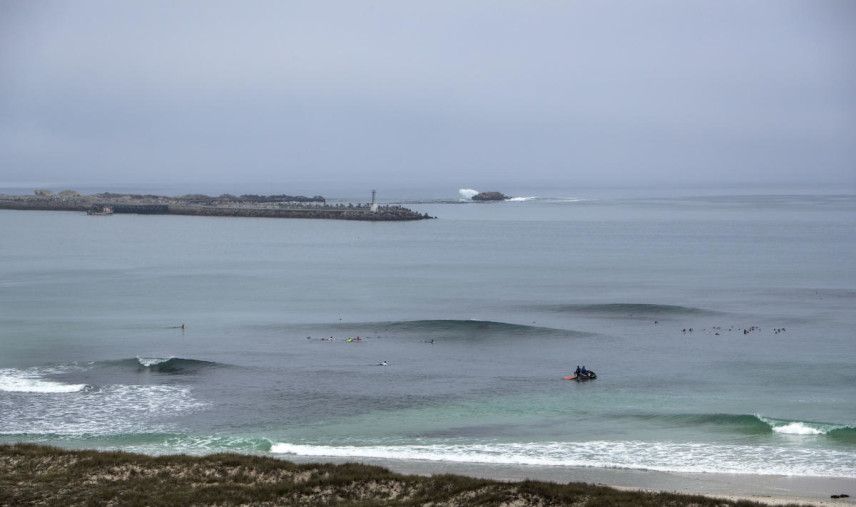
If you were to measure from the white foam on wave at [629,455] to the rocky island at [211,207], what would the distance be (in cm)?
10130

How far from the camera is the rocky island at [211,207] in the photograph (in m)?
129

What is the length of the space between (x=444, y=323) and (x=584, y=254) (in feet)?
131

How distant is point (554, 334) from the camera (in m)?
40.4

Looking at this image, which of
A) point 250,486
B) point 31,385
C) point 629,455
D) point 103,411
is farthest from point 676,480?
point 31,385

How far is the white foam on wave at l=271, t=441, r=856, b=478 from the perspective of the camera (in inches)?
854

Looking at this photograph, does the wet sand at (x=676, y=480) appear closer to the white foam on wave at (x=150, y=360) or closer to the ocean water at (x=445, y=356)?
the ocean water at (x=445, y=356)

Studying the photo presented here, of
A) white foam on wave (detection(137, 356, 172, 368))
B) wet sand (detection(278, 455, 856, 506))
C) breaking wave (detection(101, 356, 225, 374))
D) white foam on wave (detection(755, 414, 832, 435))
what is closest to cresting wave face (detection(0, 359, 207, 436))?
breaking wave (detection(101, 356, 225, 374))

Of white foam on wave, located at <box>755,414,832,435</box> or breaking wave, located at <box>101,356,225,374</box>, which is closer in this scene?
white foam on wave, located at <box>755,414,832,435</box>

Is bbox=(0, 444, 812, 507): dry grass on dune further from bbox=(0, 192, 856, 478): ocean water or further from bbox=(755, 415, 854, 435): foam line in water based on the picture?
bbox=(755, 415, 854, 435): foam line in water

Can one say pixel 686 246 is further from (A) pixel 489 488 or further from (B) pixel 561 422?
(A) pixel 489 488

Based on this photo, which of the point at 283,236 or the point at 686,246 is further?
the point at 283,236

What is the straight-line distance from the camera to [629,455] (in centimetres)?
2270

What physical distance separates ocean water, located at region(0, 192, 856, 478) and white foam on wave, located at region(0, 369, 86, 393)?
0.41 feet

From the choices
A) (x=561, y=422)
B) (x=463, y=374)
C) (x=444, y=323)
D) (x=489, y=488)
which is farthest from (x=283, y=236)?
(x=489, y=488)
